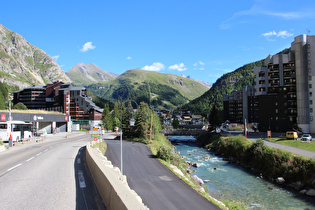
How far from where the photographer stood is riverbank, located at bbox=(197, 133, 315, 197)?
93.1 feet

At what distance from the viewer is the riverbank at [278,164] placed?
2838cm

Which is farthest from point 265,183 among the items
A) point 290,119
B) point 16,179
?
point 290,119

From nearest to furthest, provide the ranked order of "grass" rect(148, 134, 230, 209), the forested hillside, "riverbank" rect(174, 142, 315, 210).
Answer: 1. "grass" rect(148, 134, 230, 209)
2. "riverbank" rect(174, 142, 315, 210)
3. the forested hillside

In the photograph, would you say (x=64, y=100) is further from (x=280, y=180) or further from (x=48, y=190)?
(x=48, y=190)

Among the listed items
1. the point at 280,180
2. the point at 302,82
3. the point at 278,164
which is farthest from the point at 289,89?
the point at 280,180

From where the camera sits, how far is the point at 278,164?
3456 cm

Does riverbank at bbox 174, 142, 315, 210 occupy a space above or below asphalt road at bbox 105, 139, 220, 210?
below

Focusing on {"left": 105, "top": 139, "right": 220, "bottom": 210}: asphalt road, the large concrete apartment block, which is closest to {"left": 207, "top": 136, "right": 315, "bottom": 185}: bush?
{"left": 105, "top": 139, "right": 220, "bottom": 210}: asphalt road

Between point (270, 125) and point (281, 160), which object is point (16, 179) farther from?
point (270, 125)

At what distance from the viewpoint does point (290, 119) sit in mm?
72875

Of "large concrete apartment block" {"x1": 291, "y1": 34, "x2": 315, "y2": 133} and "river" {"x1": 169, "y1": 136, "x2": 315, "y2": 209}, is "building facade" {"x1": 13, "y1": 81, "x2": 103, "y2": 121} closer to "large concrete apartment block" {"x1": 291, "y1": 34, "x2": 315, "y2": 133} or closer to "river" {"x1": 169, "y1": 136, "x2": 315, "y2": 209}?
"river" {"x1": 169, "y1": 136, "x2": 315, "y2": 209}

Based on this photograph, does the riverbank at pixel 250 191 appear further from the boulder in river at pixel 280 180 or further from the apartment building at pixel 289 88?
the apartment building at pixel 289 88

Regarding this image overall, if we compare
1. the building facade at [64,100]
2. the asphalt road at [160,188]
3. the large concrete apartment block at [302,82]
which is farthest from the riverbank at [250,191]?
the building facade at [64,100]

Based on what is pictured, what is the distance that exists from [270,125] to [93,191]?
77.5 meters
